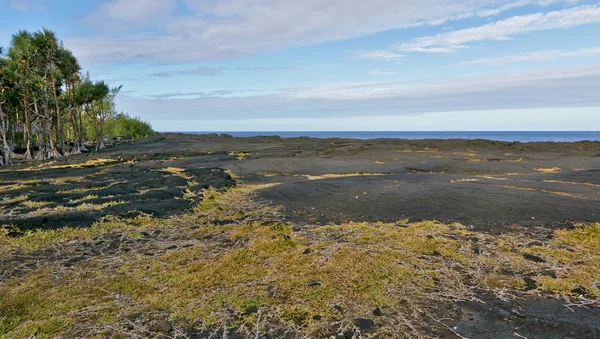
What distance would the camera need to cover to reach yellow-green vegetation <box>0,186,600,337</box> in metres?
4.82

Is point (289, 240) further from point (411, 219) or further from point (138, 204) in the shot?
point (138, 204)

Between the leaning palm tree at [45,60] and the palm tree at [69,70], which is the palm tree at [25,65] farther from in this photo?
the palm tree at [69,70]

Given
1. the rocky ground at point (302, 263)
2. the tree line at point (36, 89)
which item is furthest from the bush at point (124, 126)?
the rocky ground at point (302, 263)

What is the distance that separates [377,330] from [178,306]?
2.68 m

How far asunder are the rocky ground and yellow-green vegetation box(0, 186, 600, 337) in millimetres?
31

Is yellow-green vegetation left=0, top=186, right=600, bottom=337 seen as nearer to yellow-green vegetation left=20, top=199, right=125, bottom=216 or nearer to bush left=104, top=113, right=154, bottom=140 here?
yellow-green vegetation left=20, top=199, right=125, bottom=216

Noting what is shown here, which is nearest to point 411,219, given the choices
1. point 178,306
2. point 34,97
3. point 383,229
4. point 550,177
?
point 383,229

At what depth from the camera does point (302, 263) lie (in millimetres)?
6539

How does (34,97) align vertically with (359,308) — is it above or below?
above

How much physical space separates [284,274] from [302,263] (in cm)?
56

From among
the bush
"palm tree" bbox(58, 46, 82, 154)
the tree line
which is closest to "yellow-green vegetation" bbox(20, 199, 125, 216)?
the tree line

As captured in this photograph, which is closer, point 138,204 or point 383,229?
point 383,229

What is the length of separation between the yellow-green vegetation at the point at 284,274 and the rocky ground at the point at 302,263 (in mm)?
31

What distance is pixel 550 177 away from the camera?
1706 cm
